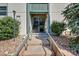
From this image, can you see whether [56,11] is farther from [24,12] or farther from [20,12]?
[20,12]

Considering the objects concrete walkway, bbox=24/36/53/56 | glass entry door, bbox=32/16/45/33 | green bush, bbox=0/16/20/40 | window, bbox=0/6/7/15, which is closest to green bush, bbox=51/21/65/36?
glass entry door, bbox=32/16/45/33

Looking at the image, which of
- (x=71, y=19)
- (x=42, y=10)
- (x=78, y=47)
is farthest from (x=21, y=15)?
(x=78, y=47)

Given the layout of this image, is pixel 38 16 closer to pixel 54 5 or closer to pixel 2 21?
pixel 54 5

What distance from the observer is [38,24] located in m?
19.6

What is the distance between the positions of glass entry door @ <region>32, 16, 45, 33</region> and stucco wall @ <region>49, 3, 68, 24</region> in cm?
203

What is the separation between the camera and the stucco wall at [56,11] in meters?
17.5

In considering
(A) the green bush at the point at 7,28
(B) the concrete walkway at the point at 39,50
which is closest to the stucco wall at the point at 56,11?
(A) the green bush at the point at 7,28

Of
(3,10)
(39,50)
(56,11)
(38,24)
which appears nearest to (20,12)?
(3,10)

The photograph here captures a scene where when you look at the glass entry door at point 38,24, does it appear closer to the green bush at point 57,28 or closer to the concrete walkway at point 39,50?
the green bush at point 57,28

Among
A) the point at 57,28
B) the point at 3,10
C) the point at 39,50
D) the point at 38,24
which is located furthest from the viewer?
the point at 38,24

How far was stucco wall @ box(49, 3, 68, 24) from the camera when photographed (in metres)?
17.5

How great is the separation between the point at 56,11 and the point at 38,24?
2993 mm

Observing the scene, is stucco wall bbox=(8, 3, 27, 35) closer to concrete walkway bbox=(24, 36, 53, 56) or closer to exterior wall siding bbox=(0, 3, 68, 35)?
exterior wall siding bbox=(0, 3, 68, 35)

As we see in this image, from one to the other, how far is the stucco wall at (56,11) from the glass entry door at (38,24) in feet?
6.65
